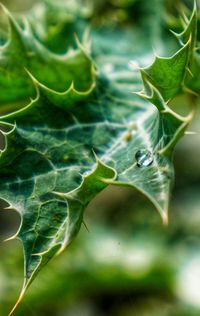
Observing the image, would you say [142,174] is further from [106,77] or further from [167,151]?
[106,77]

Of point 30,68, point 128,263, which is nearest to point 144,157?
point 30,68

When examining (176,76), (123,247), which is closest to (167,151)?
(176,76)

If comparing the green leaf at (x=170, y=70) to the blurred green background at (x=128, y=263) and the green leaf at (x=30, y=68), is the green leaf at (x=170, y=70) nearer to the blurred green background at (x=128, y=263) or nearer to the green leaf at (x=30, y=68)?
the green leaf at (x=30, y=68)

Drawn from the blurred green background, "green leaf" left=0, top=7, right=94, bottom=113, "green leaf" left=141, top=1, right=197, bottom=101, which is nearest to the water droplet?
"green leaf" left=141, top=1, right=197, bottom=101

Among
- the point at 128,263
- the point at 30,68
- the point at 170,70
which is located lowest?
the point at 128,263

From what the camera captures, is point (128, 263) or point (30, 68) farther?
point (128, 263)

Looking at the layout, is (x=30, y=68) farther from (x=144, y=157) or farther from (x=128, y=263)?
(x=128, y=263)

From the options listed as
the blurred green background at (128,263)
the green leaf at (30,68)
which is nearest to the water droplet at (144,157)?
the green leaf at (30,68)

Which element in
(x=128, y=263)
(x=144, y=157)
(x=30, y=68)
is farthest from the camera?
(x=128, y=263)
